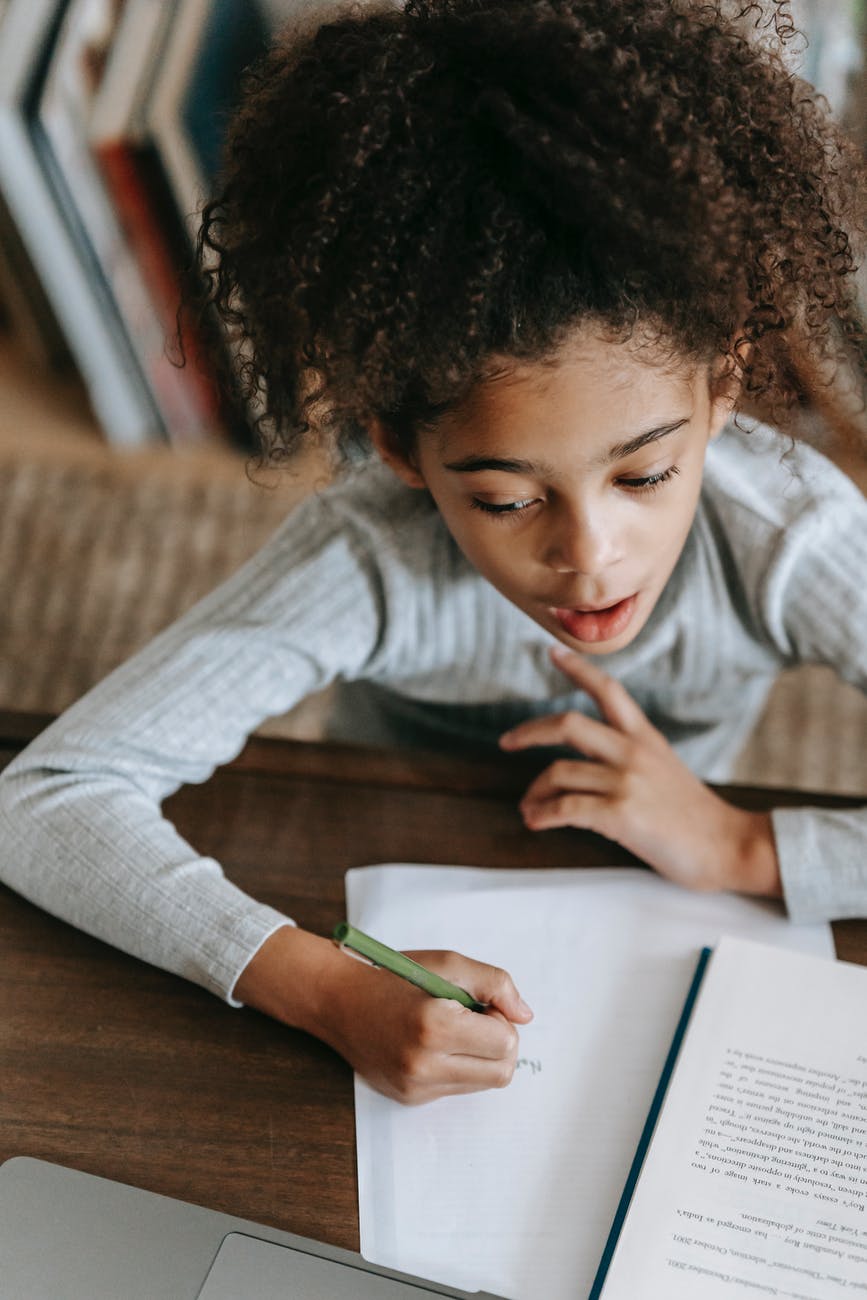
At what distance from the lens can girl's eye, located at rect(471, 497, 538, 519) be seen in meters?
0.62

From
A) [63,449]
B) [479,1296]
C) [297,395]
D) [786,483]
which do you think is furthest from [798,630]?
[63,449]

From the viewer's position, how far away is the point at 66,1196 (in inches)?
21.9

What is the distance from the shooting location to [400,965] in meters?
0.55

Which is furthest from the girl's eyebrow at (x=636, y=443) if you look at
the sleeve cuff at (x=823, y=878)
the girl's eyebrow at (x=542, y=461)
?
the sleeve cuff at (x=823, y=878)

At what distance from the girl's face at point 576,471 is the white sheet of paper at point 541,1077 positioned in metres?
0.16

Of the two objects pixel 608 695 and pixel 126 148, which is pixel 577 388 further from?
pixel 126 148

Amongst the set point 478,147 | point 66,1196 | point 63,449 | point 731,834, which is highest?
point 63,449

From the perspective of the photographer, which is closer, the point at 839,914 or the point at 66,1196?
the point at 66,1196

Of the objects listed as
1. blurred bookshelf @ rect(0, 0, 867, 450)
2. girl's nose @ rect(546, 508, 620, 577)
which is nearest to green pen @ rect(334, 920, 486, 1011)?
girl's nose @ rect(546, 508, 620, 577)

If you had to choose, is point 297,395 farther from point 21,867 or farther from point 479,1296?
point 479,1296

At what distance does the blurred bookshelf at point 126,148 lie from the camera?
4.63 ft

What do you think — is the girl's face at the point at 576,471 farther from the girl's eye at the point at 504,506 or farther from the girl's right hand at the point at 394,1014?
the girl's right hand at the point at 394,1014

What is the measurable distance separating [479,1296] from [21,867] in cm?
33

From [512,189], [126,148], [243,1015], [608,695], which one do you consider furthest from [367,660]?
[126,148]
